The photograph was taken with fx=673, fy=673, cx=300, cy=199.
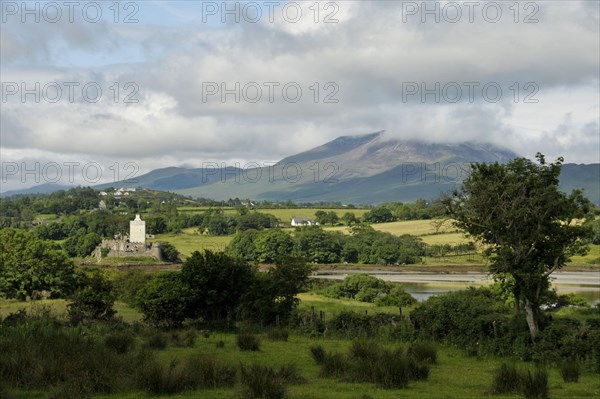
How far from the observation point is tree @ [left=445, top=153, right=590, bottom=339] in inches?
1016

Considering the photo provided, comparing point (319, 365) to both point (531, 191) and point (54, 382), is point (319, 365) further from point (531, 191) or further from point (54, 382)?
point (531, 191)

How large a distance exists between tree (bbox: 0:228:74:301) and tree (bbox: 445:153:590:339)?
126 feet

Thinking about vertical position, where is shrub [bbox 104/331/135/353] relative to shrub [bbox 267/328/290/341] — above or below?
above

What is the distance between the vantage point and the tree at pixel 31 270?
54469 mm

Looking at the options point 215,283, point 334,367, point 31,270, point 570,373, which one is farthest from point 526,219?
point 31,270

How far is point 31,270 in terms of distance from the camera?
2154 inches

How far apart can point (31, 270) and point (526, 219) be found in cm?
4241

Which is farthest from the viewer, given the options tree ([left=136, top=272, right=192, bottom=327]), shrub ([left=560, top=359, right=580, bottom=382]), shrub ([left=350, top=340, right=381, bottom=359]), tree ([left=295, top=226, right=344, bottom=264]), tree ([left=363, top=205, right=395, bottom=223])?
tree ([left=363, top=205, right=395, bottom=223])

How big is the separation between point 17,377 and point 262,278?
76.5ft

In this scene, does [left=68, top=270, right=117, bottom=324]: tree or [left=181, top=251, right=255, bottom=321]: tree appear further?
[left=181, top=251, right=255, bottom=321]: tree

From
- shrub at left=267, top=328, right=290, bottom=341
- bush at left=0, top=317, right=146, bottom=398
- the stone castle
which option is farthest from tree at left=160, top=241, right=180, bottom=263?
bush at left=0, top=317, right=146, bottom=398

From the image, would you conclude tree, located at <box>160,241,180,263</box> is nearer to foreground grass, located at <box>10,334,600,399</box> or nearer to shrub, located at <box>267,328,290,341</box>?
shrub, located at <box>267,328,290,341</box>

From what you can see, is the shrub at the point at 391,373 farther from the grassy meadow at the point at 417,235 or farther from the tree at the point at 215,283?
the grassy meadow at the point at 417,235

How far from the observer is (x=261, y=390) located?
15.1 m
